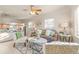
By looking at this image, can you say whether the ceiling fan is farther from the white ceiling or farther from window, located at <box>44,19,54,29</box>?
window, located at <box>44,19,54,29</box>

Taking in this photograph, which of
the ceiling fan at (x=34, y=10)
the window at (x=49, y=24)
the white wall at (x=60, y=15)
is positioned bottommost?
the window at (x=49, y=24)

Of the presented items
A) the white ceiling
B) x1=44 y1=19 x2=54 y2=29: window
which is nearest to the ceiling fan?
the white ceiling

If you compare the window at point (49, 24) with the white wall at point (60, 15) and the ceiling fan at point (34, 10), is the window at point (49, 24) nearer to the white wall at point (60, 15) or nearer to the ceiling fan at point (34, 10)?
the white wall at point (60, 15)

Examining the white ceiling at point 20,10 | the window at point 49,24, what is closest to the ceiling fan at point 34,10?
the white ceiling at point 20,10

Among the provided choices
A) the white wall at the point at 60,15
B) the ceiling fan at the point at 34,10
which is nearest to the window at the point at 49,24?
the white wall at the point at 60,15

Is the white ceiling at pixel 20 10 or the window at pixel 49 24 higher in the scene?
the white ceiling at pixel 20 10

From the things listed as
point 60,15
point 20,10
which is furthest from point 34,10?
point 60,15

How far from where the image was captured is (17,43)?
145cm

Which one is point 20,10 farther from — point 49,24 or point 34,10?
point 49,24

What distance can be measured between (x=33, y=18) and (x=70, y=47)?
631mm

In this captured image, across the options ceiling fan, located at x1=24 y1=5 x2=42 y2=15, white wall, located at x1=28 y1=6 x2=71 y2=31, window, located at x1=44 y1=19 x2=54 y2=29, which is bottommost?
window, located at x1=44 y1=19 x2=54 y2=29
